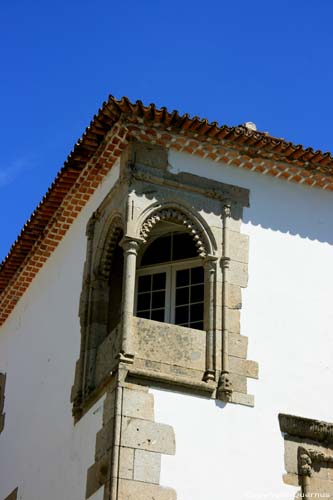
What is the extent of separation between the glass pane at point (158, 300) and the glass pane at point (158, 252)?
18.5 inches

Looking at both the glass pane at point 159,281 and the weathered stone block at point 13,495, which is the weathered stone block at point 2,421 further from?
the glass pane at point 159,281

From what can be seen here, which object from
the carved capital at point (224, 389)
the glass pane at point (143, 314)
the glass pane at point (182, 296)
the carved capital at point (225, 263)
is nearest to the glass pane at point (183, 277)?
the glass pane at point (182, 296)

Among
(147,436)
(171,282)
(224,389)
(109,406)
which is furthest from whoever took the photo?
(171,282)

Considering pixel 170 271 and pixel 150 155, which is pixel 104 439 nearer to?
pixel 170 271

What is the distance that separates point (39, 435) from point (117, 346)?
2.68m

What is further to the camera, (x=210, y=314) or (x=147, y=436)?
(x=210, y=314)

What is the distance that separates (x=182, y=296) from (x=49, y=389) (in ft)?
7.46

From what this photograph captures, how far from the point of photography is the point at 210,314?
535 inches

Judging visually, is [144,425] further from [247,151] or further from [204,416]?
[247,151]

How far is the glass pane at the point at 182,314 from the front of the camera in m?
14.2

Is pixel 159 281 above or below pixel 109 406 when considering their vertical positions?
above

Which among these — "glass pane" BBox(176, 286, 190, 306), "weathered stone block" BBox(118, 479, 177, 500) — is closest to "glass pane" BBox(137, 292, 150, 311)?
"glass pane" BBox(176, 286, 190, 306)

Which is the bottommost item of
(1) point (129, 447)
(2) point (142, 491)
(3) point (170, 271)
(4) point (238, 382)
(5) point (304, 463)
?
(2) point (142, 491)

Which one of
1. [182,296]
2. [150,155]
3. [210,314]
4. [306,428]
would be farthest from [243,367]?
[150,155]
